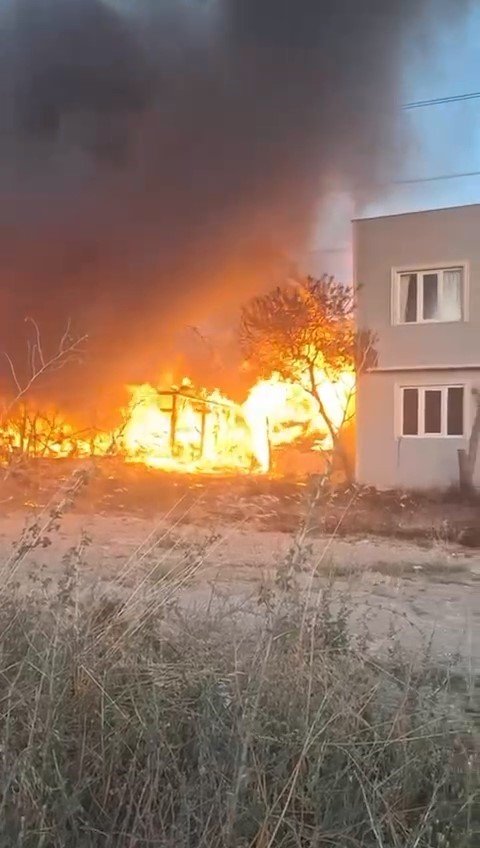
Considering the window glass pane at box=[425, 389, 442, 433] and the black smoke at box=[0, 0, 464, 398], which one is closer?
the window glass pane at box=[425, 389, 442, 433]

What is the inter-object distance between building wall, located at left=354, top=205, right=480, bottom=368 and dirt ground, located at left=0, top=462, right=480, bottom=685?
41cm

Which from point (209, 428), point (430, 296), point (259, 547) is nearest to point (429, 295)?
point (430, 296)

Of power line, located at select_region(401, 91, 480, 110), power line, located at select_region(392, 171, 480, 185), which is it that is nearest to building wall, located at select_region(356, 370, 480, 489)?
power line, located at select_region(392, 171, 480, 185)

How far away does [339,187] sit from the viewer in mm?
2461

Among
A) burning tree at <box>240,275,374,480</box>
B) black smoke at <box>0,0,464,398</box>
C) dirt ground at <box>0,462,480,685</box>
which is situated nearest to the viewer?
dirt ground at <box>0,462,480,685</box>

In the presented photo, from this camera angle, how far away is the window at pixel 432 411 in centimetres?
229

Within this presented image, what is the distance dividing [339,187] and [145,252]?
663 millimetres

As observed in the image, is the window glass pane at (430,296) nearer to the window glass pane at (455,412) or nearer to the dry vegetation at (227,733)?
the window glass pane at (455,412)

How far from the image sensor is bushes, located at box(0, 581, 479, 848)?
1559mm

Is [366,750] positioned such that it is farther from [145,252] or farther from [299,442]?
[145,252]

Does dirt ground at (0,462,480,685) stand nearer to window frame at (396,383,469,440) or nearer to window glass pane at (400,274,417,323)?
window frame at (396,383,469,440)

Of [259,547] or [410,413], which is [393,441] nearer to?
[410,413]

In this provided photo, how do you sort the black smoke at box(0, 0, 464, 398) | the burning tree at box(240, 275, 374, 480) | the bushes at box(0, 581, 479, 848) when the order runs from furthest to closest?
the black smoke at box(0, 0, 464, 398), the burning tree at box(240, 275, 374, 480), the bushes at box(0, 581, 479, 848)

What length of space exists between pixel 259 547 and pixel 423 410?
2.02ft
